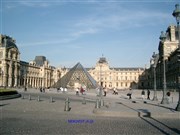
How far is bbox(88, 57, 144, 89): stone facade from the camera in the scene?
140m

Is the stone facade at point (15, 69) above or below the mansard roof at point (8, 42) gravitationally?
below

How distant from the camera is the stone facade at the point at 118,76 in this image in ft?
458

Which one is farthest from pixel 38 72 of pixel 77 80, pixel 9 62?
pixel 77 80

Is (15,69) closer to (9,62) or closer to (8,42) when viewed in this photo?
(9,62)

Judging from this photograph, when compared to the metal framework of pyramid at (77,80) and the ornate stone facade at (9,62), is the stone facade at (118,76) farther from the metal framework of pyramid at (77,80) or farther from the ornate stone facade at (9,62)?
the metal framework of pyramid at (77,80)

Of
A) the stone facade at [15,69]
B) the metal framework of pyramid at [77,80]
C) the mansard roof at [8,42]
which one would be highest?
the mansard roof at [8,42]

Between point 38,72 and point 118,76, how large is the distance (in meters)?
49.6

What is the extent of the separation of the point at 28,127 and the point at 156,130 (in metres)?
5.12

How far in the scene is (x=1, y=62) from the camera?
9244 cm

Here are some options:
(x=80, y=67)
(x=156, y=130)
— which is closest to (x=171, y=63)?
(x=80, y=67)

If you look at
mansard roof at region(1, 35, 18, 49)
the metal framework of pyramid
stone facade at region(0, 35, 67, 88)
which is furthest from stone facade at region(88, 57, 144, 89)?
the metal framework of pyramid

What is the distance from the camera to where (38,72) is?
422 feet

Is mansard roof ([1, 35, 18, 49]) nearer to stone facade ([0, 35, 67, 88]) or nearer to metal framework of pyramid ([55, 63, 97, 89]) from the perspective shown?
stone facade ([0, 35, 67, 88])

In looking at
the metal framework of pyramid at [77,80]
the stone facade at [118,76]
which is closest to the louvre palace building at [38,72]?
the stone facade at [118,76]
